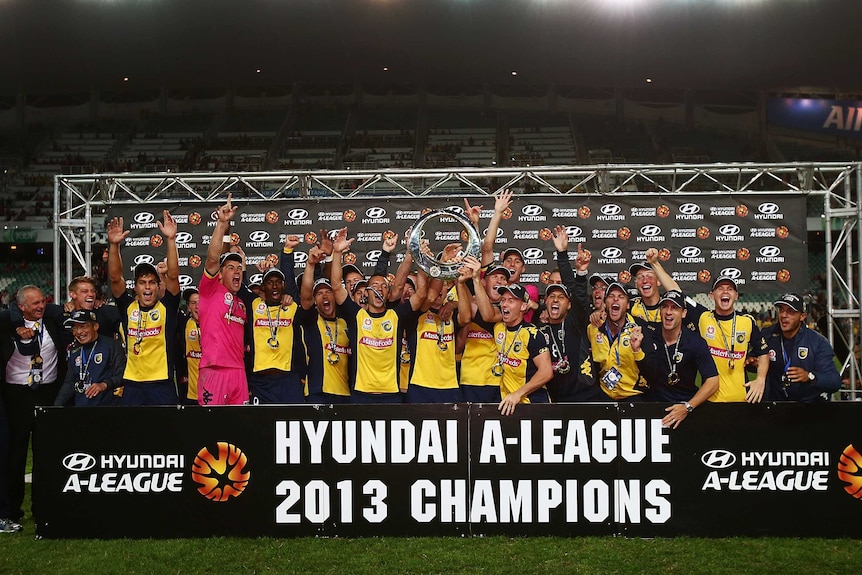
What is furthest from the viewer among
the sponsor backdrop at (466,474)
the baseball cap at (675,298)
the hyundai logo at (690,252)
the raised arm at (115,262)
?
the hyundai logo at (690,252)

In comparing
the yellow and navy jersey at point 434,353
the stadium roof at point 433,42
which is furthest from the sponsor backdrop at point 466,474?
the stadium roof at point 433,42

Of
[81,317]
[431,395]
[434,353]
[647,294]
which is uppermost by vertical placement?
[647,294]

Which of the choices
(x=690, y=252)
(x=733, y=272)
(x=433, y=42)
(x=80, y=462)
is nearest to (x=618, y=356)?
(x=80, y=462)

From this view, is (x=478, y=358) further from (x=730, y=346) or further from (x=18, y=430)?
(x=18, y=430)

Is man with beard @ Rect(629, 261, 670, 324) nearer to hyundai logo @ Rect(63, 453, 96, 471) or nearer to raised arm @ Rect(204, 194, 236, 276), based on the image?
raised arm @ Rect(204, 194, 236, 276)

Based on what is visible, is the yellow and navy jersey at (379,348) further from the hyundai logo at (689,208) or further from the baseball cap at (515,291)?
the hyundai logo at (689,208)

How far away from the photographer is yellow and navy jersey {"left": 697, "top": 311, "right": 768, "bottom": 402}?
22.7ft

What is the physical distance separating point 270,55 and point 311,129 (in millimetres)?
6154

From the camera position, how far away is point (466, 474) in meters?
5.80

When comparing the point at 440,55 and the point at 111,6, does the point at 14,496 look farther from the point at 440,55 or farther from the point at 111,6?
the point at 440,55

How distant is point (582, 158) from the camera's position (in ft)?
113

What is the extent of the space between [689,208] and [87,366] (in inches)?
357

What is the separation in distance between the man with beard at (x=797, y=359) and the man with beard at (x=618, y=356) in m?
1.19

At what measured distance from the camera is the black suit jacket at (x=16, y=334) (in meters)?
6.53
